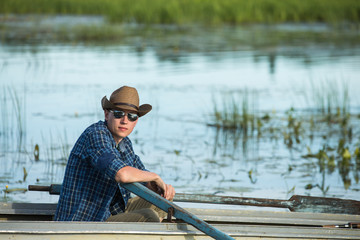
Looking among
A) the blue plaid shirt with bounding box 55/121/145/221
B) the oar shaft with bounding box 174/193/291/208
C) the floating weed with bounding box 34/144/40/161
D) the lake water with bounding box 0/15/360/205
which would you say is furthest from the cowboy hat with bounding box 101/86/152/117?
the floating weed with bounding box 34/144/40/161

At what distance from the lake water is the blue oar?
2.48 metres

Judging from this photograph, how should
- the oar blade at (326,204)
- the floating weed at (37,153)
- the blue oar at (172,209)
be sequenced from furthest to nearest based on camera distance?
the floating weed at (37,153)
the oar blade at (326,204)
the blue oar at (172,209)

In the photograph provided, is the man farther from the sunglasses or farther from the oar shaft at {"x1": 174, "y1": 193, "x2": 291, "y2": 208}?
the oar shaft at {"x1": 174, "y1": 193, "x2": 291, "y2": 208}

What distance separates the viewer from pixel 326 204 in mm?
5547

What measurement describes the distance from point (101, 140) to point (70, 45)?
1528 centimetres

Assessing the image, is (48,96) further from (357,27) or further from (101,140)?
(357,27)

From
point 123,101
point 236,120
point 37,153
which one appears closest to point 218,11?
point 236,120

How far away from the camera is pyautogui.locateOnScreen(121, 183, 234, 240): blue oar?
4.14 meters

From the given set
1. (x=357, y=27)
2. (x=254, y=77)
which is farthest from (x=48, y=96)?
(x=357, y=27)

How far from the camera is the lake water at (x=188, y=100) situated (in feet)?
24.4

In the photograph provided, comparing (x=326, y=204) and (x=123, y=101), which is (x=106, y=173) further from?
(x=326, y=204)

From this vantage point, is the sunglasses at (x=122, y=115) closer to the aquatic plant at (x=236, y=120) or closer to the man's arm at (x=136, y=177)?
the man's arm at (x=136, y=177)

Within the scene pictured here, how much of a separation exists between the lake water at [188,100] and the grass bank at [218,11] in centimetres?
407

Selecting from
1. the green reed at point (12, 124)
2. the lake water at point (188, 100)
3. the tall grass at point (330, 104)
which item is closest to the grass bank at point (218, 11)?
the lake water at point (188, 100)
